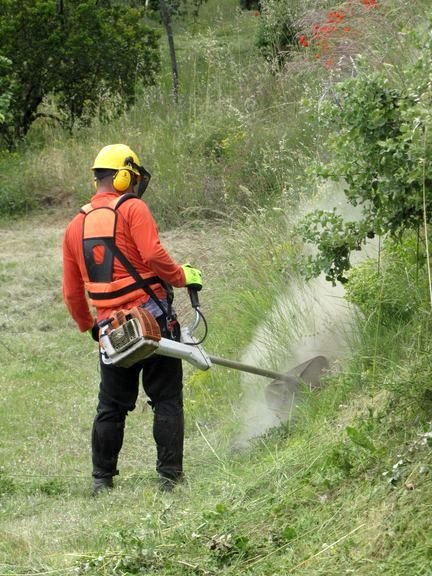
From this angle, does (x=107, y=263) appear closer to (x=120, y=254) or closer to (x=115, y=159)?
(x=120, y=254)

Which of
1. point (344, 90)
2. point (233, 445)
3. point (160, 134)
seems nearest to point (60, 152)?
point (160, 134)

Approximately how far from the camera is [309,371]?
7.18 metres

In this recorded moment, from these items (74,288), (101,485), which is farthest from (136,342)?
(101,485)

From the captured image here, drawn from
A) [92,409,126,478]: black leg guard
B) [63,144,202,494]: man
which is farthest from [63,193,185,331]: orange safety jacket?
[92,409,126,478]: black leg guard

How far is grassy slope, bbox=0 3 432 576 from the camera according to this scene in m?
4.64

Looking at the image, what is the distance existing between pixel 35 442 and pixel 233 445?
1761mm

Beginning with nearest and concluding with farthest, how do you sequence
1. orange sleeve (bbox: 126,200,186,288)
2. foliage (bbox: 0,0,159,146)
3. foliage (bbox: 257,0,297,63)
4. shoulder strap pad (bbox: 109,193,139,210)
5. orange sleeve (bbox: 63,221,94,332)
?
orange sleeve (bbox: 126,200,186,288) < shoulder strap pad (bbox: 109,193,139,210) < orange sleeve (bbox: 63,221,94,332) < foliage (bbox: 257,0,297,63) < foliage (bbox: 0,0,159,146)

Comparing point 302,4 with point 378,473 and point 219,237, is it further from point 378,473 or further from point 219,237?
point 378,473

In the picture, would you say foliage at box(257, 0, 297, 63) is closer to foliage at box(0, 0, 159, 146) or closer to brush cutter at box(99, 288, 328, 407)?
foliage at box(0, 0, 159, 146)

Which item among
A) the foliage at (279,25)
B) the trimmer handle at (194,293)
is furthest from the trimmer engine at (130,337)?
the foliage at (279,25)

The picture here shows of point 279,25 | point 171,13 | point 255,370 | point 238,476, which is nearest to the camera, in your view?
point 238,476

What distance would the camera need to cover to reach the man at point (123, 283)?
662 cm

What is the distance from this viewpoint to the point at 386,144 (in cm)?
498

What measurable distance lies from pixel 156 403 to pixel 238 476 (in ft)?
3.51
